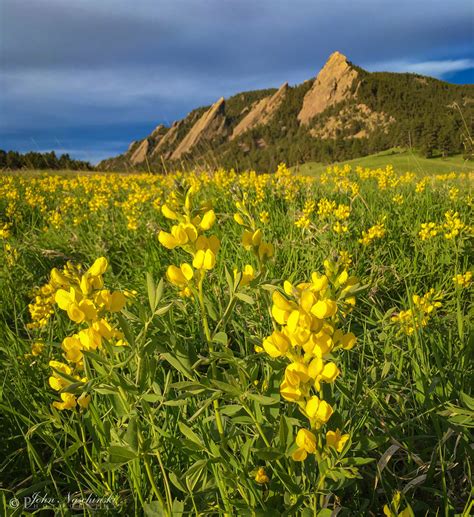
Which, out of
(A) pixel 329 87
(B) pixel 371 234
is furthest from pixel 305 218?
(A) pixel 329 87

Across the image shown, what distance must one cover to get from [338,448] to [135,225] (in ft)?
11.4

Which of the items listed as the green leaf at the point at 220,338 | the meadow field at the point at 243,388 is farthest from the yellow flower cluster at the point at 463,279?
the green leaf at the point at 220,338

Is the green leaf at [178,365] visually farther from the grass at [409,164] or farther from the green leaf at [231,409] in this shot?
the grass at [409,164]

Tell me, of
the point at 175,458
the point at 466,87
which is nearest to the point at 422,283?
the point at 175,458

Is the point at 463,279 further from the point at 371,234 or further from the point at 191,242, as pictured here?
the point at 191,242

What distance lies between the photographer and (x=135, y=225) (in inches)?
161

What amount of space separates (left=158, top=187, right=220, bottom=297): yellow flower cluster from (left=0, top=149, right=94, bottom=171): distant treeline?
19081 millimetres

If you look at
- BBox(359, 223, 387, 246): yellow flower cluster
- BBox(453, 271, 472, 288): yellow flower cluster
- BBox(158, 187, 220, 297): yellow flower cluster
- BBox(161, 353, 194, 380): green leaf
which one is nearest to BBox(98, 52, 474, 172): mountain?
BBox(359, 223, 387, 246): yellow flower cluster

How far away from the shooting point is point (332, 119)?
74.3m

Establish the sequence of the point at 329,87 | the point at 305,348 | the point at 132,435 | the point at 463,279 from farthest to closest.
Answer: the point at 329,87, the point at 463,279, the point at 132,435, the point at 305,348

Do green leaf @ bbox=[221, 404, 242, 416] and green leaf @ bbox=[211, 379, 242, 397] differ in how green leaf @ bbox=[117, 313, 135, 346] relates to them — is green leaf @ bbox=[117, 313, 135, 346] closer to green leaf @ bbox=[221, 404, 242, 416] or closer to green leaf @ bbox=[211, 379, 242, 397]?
green leaf @ bbox=[211, 379, 242, 397]

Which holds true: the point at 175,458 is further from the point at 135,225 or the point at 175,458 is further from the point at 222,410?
the point at 135,225

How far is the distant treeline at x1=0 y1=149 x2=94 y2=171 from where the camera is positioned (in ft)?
64.7

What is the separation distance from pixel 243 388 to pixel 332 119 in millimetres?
78795
